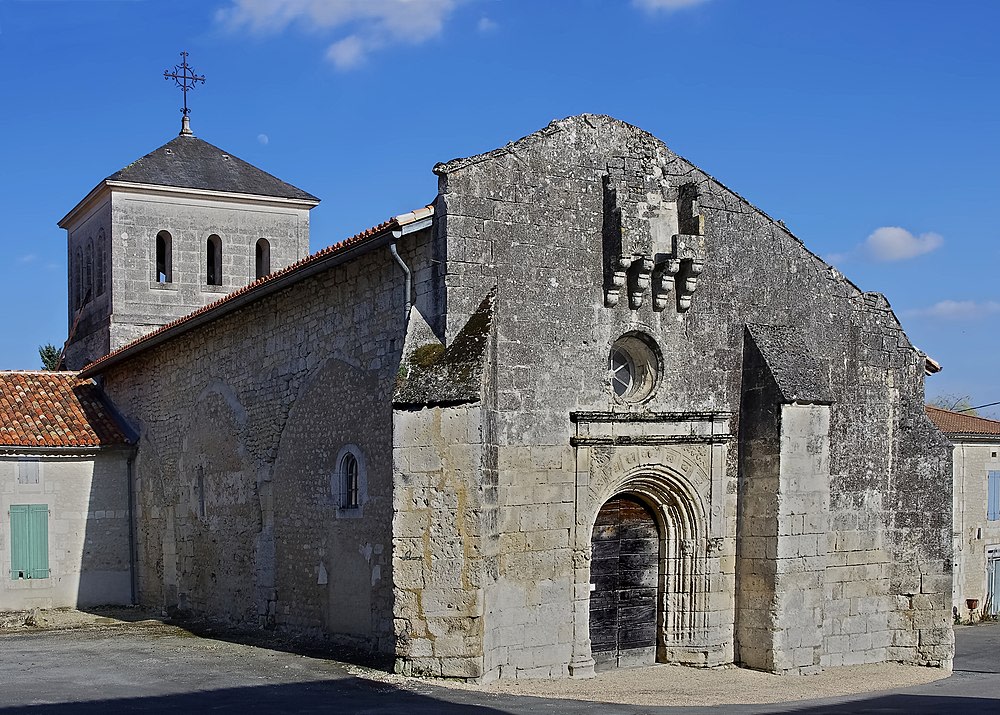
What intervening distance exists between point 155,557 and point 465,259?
10.3 m

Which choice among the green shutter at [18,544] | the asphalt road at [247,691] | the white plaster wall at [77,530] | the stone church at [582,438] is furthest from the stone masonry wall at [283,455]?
the green shutter at [18,544]

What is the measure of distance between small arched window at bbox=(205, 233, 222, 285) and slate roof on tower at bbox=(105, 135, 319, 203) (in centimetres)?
115

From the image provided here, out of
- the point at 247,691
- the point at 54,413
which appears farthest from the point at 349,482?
the point at 54,413

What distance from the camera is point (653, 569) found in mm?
12070

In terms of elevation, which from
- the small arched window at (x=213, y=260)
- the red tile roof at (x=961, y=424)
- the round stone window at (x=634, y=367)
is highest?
the small arched window at (x=213, y=260)

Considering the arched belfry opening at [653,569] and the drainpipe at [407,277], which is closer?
the drainpipe at [407,277]

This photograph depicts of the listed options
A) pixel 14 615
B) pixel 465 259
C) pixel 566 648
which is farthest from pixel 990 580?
pixel 14 615

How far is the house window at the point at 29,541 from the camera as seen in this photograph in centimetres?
1794

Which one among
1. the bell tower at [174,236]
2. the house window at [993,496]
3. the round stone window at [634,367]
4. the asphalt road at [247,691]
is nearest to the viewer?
the asphalt road at [247,691]

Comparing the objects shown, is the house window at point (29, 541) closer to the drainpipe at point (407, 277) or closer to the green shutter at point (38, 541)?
the green shutter at point (38, 541)

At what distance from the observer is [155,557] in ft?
59.7

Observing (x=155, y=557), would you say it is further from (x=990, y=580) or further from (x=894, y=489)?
(x=990, y=580)

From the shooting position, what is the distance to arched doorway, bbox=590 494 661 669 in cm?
1163

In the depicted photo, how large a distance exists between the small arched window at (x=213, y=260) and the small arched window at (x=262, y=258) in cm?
78
